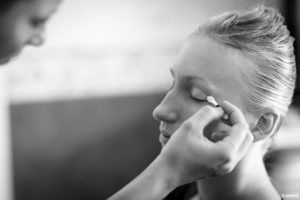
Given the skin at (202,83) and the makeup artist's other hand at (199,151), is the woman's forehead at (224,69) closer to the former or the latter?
the skin at (202,83)

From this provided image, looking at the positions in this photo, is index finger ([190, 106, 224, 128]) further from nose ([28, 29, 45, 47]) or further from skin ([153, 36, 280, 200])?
nose ([28, 29, 45, 47])

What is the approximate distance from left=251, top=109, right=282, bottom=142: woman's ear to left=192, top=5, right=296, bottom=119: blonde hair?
13 millimetres

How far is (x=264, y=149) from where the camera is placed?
30.9 inches

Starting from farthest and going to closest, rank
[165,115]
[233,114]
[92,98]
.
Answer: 1. [92,98]
2. [165,115]
3. [233,114]

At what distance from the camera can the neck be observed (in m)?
0.73

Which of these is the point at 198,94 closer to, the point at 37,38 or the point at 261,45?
the point at 261,45

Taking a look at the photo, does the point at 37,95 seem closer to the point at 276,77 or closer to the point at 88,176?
the point at 88,176

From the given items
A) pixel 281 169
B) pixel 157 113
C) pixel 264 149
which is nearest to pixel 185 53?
pixel 157 113

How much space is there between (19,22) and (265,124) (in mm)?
428

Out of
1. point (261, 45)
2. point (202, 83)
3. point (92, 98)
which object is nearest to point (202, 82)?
point (202, 83)

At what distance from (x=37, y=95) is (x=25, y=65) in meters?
0.12

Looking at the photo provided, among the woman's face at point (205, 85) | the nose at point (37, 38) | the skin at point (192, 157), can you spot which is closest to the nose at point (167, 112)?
the woman's face at point (205, 85)

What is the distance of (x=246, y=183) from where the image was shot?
0.73 m

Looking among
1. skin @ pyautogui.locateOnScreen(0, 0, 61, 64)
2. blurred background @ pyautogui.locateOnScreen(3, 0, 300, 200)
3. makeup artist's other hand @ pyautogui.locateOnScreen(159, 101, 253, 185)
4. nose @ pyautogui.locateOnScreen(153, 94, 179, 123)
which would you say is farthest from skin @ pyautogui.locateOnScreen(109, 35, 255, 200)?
blurred background @ pyautogui.locateOnScreen(3, 0, 300, 200)
